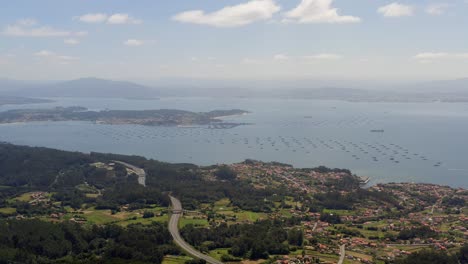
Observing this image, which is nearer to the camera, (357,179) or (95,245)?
(95,245)

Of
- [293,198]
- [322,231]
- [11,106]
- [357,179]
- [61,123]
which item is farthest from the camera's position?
[11,106]

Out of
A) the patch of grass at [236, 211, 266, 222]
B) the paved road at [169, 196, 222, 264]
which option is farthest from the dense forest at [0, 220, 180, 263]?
the patch of grass at [236, 211, 266, 222]

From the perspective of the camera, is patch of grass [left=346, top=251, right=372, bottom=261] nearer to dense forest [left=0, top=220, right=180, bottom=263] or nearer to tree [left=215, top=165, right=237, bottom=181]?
dense forest [left=0, top=220, right=180, bottom=263]

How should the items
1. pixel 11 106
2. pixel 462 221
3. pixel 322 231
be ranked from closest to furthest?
pixel 322 231
pixel 462 221
pixel 11 106

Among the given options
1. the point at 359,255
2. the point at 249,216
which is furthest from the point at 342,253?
the point at 249,216

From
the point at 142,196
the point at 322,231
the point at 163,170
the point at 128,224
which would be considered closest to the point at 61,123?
the point at 163,170

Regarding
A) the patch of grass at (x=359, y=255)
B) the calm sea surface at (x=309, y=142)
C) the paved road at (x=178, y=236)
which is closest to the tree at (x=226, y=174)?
the paved road at (x=178, y=236)

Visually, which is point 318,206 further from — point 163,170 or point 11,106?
point 11,106
